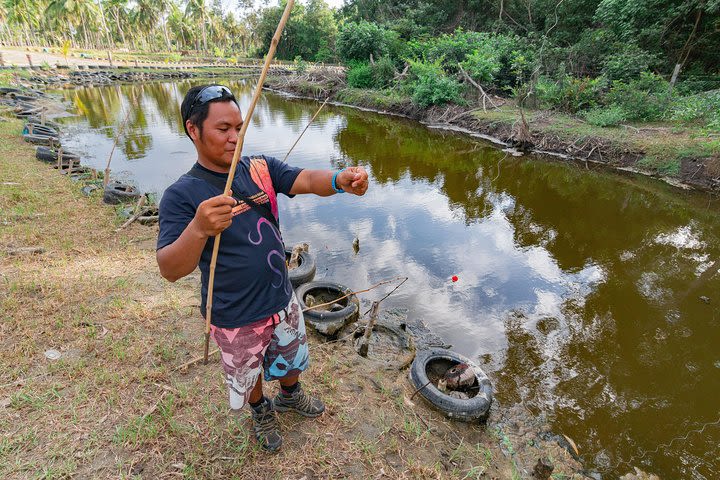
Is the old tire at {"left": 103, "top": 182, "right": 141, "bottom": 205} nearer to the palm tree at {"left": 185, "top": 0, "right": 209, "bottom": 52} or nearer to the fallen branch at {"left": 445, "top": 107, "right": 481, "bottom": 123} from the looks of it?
the fallen branch at {"left": 445, "top": 107, "right": 481, "bottom": 123}

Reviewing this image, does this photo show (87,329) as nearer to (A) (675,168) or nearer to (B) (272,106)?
(A) (675,168)

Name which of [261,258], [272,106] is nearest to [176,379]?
[261,258]

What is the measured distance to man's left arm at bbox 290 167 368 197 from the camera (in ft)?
6.34

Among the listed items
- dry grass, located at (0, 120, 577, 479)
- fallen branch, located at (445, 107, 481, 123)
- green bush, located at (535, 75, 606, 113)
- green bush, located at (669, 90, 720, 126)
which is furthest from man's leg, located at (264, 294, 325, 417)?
fallen branch, located at (445, 107, 481, 123)

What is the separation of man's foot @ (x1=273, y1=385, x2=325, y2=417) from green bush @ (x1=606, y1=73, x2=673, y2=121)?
1478 cm

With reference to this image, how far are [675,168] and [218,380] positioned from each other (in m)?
12.6

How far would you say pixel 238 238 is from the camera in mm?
1782

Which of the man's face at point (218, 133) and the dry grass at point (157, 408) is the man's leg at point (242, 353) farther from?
the man's face at point (218, 133)

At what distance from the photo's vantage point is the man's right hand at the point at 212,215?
1401mm

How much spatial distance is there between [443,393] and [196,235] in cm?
298

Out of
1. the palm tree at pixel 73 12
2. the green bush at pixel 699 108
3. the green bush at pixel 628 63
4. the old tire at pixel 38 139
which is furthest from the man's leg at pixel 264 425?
the palm tree at pixel 73 12

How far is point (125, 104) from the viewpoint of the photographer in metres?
22.5

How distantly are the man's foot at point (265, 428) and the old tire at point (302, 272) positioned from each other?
282 cm

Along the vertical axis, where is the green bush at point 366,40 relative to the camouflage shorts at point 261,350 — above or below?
above
